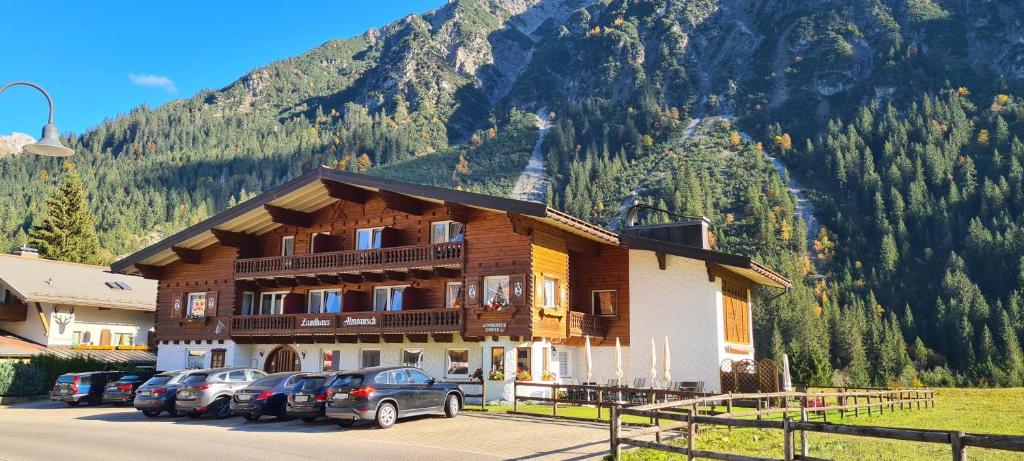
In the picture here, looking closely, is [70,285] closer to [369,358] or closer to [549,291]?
[369,358]

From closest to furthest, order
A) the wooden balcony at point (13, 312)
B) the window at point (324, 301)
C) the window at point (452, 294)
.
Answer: the window at point (452, 294), the window at point (324, 301), the wooden balcony at point (13, 312)

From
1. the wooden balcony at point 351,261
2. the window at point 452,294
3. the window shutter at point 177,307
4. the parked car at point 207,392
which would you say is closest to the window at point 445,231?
the wooden balcony at point 351,261

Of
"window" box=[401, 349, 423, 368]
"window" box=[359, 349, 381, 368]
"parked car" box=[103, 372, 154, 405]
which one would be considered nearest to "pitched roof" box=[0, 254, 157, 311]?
"parked car" box=[103, 372, 154, 405]

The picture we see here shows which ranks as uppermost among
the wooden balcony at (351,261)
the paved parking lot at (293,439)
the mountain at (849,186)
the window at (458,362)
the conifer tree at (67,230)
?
the mountain at (849,186)

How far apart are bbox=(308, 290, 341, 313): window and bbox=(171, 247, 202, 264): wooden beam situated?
697 cm

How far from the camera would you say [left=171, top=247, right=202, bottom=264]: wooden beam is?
3834 cm

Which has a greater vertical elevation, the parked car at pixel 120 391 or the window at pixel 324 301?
the window at pixel 324 301

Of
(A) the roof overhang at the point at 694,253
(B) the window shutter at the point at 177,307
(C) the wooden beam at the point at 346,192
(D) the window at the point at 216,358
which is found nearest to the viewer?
(A) the roof overhang at the point at 694,253

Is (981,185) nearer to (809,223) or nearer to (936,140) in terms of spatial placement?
(936,140)

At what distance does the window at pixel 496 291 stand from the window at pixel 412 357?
4.44m

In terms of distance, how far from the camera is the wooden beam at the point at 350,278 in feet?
113

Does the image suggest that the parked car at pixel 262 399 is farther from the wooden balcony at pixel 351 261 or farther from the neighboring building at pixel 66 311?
the neighboring building at pixel 66 311

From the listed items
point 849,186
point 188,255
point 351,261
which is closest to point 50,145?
point 351,261

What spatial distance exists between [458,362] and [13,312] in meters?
28.4
